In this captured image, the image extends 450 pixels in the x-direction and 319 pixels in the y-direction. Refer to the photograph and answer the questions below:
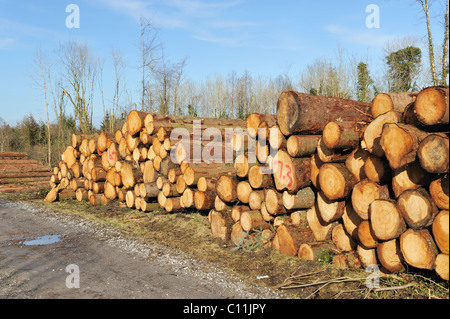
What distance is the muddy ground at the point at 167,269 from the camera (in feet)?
13.3

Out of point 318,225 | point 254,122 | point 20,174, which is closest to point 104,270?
point 318,225

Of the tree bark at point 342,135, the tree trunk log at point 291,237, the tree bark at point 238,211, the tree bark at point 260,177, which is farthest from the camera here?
Result: the tree bark at point 238,211

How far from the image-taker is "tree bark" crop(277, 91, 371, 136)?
193 inches

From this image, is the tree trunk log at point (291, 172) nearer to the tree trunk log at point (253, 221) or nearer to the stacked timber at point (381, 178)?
the stacked timber at point (381, 178)

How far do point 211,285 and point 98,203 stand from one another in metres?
7.02

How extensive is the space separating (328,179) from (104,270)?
3.43 m

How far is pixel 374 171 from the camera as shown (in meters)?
4.22

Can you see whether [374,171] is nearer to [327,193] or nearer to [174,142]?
[327,193]

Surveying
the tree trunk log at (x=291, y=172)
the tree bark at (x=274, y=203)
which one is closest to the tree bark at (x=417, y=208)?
the tree trunk log at (x=291, y=172)

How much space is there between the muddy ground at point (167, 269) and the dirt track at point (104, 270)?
0.04ft

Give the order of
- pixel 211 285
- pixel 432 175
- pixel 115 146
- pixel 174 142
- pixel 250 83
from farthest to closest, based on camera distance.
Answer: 1. pixel 250 83
2. pixel 115 146
3. pixel 174 142
4. pixel 211 285
5. pixel 432 175

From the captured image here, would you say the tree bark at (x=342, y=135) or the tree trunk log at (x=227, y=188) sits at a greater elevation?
the tree bark at (x=342, y=135)

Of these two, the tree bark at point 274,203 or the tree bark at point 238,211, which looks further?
the tree bark at point 238,211
